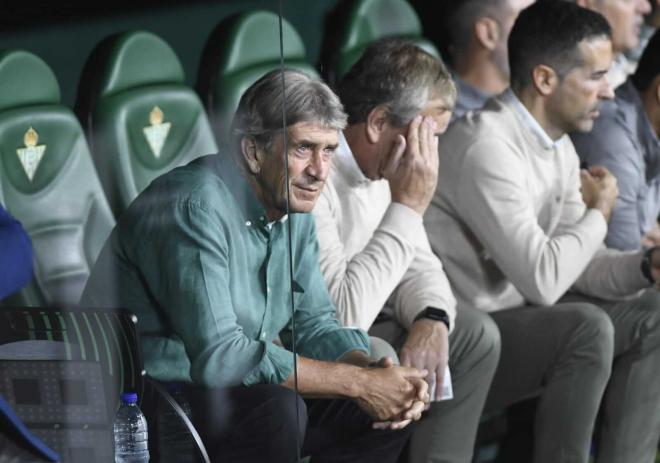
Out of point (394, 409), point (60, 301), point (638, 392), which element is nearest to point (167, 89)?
point (60, 301)

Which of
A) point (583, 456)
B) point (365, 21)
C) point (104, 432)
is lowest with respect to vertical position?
point (583, 456)

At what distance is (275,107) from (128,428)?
51 cm

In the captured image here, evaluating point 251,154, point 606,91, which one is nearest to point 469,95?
point 606,91

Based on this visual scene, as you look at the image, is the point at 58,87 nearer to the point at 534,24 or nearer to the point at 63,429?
the point at 63,429

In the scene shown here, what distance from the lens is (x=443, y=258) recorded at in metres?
2.74

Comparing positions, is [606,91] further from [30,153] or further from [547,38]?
[30,153]

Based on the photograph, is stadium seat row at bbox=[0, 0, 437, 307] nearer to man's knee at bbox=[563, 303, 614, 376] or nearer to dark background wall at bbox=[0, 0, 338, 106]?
dark background wall at bbox=[0, 0, 338, 106]

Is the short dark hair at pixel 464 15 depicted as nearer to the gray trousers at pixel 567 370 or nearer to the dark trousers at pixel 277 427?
the gray trousers at pixel 567 370

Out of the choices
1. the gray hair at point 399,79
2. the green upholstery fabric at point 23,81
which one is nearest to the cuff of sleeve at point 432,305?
the gray hair at point 399,79

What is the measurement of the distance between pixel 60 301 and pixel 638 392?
4.52 ft

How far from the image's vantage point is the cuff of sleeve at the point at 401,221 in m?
2.46

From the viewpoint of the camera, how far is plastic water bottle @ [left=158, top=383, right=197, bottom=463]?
1996 mm

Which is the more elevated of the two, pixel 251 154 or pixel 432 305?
pixel 251 154

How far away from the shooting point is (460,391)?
2600 mm
